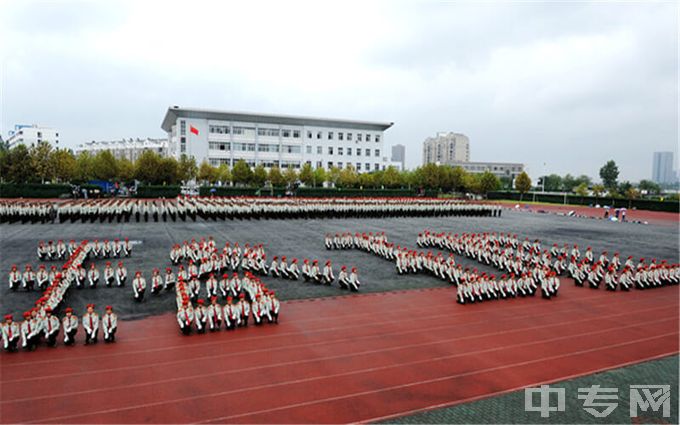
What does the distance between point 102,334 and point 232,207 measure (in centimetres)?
2104

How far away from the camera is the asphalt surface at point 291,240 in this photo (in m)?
11.4

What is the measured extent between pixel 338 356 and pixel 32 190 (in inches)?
1747

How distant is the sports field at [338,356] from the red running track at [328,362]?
0.03 meters

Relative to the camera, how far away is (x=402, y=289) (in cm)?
1279

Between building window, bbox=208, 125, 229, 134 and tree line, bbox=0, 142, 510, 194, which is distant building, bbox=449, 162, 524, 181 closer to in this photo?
tree line, bbox=0, 142, 510, 194

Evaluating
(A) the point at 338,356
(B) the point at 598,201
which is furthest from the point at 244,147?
(A) the point at 338,356

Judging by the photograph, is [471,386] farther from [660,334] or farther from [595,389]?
[660,334]

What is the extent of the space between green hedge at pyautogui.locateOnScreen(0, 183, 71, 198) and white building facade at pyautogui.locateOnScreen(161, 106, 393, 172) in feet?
54.2

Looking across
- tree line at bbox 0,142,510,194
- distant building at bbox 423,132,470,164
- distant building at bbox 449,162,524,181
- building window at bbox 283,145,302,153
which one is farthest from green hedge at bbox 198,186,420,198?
distant building at bbox 423,132,470,164

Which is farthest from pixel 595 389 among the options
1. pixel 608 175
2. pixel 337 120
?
pixel 608 175

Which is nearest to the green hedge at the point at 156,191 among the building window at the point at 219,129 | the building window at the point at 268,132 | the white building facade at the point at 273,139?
the white building facade at the point at 273,139

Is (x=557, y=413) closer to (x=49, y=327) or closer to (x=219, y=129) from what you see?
(x=49, y=327)

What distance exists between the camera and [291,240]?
20.9 meters

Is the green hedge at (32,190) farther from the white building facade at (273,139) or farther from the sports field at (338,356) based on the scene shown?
the sports field at (338,356)
